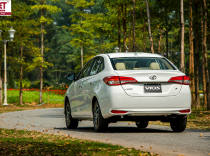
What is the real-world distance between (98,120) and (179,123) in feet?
6.71

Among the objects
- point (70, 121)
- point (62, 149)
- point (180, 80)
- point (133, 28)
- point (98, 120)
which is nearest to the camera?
point (62, 149)

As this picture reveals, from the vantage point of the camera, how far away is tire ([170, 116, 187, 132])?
9.36 meters

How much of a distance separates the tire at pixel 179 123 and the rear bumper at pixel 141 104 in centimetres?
60

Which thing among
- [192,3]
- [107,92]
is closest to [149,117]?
[107,92]

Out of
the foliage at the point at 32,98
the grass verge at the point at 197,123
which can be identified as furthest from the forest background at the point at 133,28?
the grass verge at the point at 197,123

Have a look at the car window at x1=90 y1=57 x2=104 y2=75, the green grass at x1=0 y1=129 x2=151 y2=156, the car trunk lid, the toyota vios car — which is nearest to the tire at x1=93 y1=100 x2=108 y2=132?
the toyota vios car

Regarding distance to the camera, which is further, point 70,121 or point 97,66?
point 70,121

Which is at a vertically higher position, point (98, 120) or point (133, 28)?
point (133, 28)

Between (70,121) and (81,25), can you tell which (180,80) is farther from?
(81,25)

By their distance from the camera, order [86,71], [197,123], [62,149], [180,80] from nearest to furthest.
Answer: [62,149]
[180,80]
[86,71]
[197,123]

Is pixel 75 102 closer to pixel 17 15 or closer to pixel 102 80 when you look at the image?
pixel 102 80

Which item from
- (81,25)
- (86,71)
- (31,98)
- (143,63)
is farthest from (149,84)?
(81,25)

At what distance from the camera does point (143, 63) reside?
9.46 m

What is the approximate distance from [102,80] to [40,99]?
31.3m
